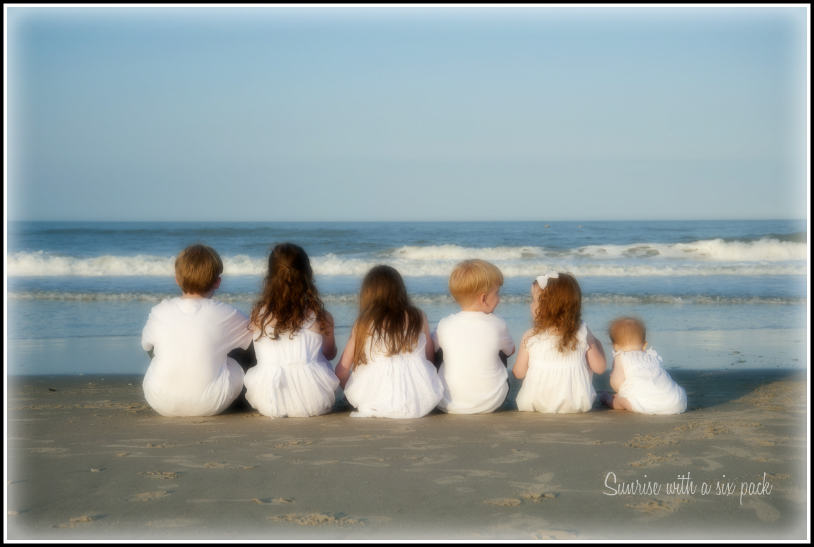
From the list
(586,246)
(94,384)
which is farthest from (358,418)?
(586,246)

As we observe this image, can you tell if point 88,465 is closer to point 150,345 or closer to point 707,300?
point 150,345

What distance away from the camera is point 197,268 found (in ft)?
15.3

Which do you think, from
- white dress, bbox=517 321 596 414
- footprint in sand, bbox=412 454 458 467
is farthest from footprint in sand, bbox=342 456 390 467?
white dress, bbox=517 321 596 414

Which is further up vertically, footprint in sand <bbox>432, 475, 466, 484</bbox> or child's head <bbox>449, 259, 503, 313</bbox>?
child's head <bbox>449, 259, 503, 313</bbox>

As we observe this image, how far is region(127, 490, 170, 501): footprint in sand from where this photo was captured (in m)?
3.12

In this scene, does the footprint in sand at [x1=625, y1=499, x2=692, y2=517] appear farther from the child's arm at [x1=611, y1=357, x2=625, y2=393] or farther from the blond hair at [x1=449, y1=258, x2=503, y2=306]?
the blond hair at [x1=449, y1=258, x2=503, y2=306]

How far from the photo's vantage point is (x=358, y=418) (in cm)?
477

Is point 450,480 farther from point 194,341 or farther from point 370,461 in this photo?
point 194,341

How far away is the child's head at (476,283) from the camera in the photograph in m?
4.84

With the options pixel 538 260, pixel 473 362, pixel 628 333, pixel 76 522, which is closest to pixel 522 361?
pixel 473 362

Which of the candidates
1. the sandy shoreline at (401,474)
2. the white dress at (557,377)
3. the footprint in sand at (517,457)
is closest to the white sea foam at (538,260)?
the white dress at (557,377)

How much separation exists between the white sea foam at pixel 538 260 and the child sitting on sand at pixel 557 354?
40.2 ft

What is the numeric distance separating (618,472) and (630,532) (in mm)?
726

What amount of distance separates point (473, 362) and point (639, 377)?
1.18 m
